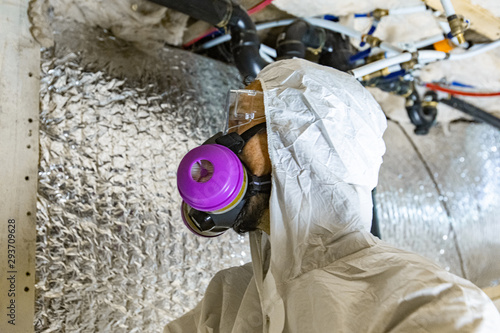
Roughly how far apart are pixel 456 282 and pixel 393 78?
1221mm

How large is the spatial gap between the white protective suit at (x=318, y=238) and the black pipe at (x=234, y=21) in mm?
359

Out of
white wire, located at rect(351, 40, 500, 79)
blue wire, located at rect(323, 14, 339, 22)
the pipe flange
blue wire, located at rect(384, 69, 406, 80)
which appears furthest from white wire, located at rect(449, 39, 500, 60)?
the pipe flange

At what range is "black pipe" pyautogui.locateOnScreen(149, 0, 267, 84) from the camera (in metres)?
1.22

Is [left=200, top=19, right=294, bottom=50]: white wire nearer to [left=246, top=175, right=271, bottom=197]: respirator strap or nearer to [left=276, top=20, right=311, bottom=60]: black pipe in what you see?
[left=276, top=20, right=311, bottom=60]: black pipe

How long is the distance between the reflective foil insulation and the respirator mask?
0.35 m

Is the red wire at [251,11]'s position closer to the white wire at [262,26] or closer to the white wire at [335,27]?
the white wire at [262,26]

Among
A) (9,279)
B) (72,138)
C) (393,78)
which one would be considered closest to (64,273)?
(9,279)

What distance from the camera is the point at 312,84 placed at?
0.88m

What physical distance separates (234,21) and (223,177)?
67 cm

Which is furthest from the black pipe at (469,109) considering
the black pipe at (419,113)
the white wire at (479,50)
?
the white wire at (479,50)

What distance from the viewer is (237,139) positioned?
911 mm

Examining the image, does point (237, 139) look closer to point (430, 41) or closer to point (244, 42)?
point (244, 42)

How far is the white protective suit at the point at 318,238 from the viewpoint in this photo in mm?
650

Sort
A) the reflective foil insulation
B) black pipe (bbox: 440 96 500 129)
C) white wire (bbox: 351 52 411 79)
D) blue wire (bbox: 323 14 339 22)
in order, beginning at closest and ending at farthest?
the reflective foil insulation, white wire (bbox: 351 52 411 79), blue wire (bbox: 323 14 339 22), black pipe (bbox: 440 96 500 129)
